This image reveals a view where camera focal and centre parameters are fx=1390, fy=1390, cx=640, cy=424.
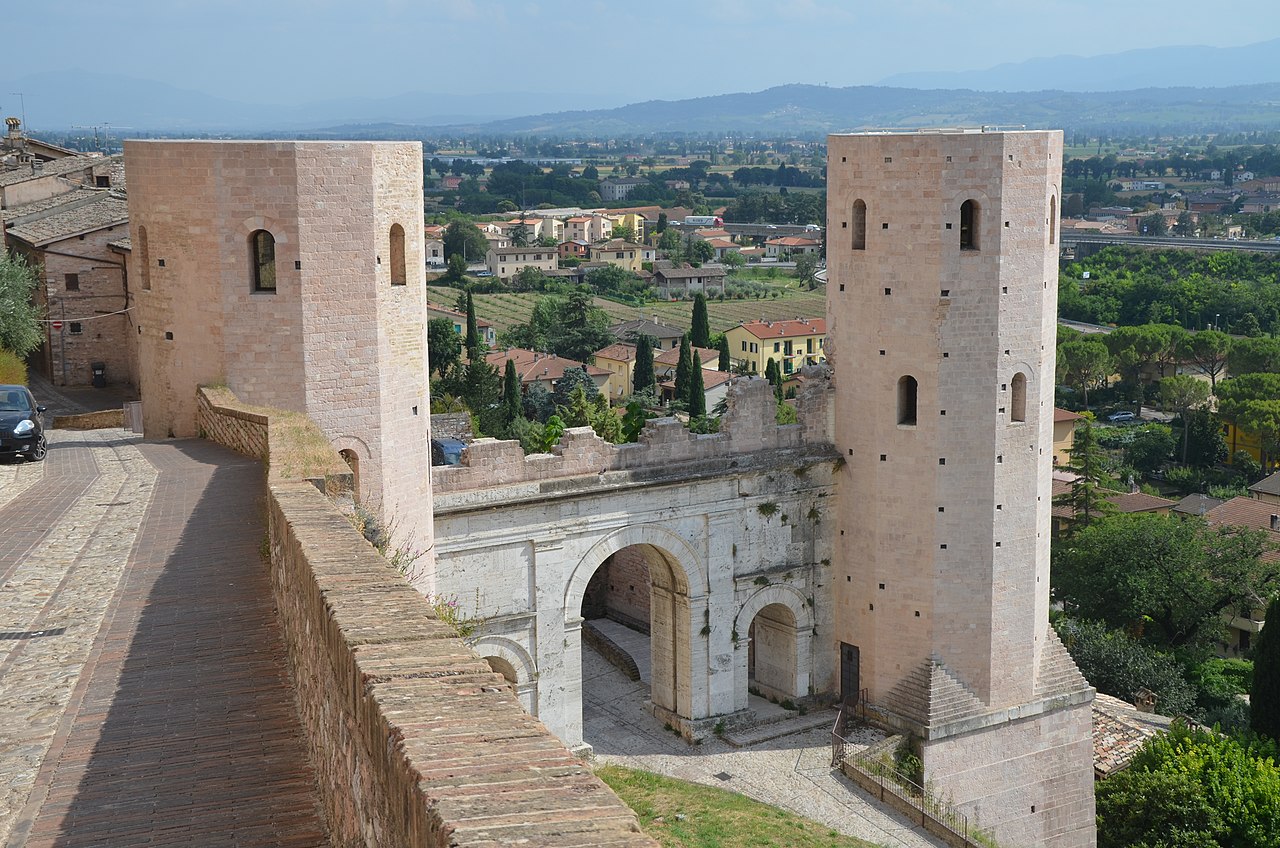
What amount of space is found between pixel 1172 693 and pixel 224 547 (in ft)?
86.9

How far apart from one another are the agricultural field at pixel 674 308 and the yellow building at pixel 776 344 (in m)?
13.6

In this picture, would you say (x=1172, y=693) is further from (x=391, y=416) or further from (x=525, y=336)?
(x=525, y=336)

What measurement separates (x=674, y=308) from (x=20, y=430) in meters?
91.8

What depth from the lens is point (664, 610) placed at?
22125 millimetres

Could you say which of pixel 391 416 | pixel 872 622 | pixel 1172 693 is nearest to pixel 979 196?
pixel 872 622

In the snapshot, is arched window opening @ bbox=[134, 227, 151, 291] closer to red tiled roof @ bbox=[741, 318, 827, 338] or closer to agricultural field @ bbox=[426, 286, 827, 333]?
red tiled roof @ bbox=[741, 318, 827, 338]

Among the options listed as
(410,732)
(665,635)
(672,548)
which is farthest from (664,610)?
(410,732)

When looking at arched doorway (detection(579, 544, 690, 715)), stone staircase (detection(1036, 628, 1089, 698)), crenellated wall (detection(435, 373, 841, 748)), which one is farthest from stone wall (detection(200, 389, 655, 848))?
stone staircase (detection(1036, 628, 1089, 698))

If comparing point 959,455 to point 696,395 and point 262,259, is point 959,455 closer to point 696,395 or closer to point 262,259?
point 262,259

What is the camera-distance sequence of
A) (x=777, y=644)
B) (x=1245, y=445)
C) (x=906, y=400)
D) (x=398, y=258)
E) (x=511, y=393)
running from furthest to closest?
(x=1245, y=445), (x=511, y=393), (x=777, y=644), (x=906, y=400), (x=398, y=258)

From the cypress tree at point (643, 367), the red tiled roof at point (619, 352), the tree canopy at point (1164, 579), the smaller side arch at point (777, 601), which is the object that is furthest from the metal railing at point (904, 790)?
the red tiled roof at point (619, 352)

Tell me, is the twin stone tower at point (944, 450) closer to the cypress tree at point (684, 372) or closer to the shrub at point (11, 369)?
the shrub at point (11, 369)

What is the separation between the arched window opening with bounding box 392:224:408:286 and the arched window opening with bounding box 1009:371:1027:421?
946 centimetres

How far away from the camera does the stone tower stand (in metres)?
15.7
